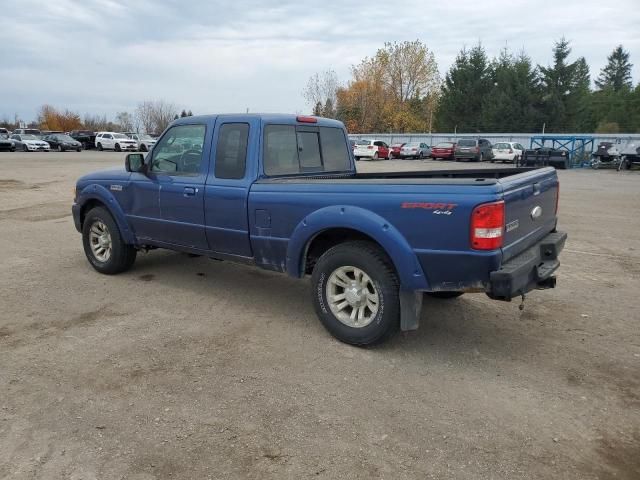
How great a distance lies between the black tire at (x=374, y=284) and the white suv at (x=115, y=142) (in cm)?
4491

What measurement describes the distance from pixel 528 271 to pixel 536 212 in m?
0.65

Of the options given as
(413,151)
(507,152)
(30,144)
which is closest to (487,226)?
(507,152)

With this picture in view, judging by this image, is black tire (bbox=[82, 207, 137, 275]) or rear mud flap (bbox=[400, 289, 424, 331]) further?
black tire (bbox=[82, 207, 137, 275])

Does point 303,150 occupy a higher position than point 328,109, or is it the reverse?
point 328,109

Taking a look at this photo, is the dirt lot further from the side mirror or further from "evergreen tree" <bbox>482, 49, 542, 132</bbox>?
"evergreen tree" <bbox>482, 49, 542, 132</bbox>

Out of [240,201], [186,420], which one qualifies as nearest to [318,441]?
[186,420]

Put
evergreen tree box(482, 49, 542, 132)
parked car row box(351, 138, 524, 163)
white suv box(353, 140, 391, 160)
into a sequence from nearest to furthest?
parked car row box(351, 138, 524, 163), white suv box(353, 140, 391, 160), evergreen tree box(482, 49, 542, 132)

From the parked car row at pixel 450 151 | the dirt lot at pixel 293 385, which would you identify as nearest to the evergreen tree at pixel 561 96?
the parked car row at pixel 450 151

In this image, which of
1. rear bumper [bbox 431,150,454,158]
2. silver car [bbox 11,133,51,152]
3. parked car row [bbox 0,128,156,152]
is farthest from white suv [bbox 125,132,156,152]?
rear bumper [bbox 431,150,454,158]

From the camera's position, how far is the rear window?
16.3 feet

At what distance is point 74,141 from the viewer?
44.0m

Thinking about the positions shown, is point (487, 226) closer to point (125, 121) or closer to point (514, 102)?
point (514, 102)

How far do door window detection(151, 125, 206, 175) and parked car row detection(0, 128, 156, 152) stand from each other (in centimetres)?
3772

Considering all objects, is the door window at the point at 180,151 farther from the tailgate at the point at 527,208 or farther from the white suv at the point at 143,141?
the white suv at the point at 143,141
